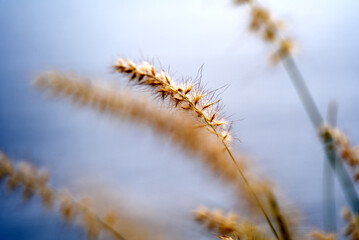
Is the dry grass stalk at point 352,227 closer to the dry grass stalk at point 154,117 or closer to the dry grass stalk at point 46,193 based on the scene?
the dry grass stalk at point 154,117

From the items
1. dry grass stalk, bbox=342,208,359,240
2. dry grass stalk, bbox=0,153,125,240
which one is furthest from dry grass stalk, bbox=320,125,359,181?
dry grass stalk, bbox=0,153,125,240

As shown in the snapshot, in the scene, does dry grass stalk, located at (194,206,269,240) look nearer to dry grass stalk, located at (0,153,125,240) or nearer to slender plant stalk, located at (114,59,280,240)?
slender plant stalk, located at (114,59,280,240)

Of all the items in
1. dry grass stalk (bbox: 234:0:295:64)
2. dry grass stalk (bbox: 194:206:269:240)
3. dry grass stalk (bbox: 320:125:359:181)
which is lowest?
dry grass stalk (bbox: 194:206:269:240)

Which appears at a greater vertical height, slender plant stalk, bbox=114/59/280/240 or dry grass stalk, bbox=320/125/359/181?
dry grass stalk, bbox=320/125/359/181

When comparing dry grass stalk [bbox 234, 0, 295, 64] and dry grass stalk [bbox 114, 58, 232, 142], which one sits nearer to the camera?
dry grass stalk [bbox 114, 58, 232, 142]

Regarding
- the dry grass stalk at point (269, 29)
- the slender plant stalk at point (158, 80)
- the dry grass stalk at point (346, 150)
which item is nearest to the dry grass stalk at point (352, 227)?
the dry grass stalk at point (346, 150)

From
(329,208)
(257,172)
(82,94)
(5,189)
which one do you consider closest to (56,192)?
(5,189)

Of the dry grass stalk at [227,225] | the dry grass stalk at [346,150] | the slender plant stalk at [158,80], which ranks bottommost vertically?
the dry grass stalk at [227,225]
